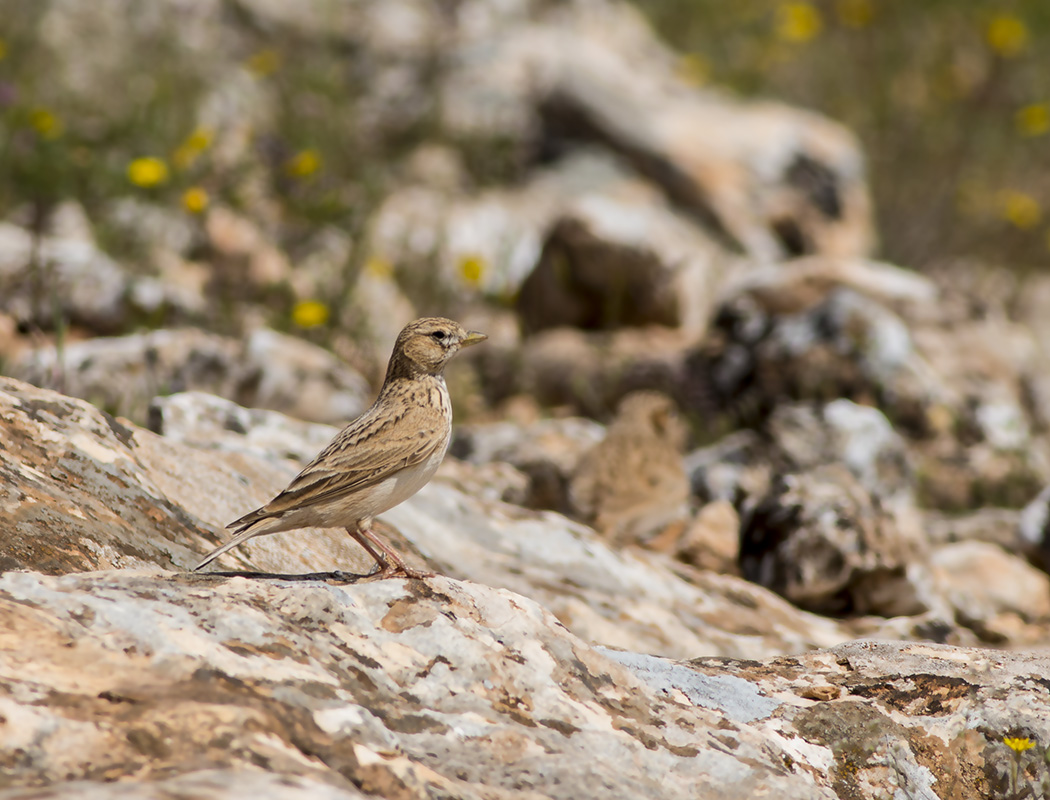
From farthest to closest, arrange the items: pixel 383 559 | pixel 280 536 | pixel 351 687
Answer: pixel 280 536
pixel 383 559
pixel 351 687

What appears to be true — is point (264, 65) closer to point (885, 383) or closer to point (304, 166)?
point (304, 166)

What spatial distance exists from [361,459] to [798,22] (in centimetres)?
1119

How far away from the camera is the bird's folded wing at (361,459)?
320 centimetres

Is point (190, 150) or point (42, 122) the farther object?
point (190, 150)

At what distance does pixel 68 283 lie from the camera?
7.48 meters

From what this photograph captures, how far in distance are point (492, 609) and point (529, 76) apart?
417 inches

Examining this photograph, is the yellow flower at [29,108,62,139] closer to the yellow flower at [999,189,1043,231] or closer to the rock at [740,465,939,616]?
the rock at [740,465,939,616]

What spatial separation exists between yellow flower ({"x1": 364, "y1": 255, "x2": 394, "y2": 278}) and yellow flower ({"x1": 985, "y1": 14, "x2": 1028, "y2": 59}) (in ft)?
24.9

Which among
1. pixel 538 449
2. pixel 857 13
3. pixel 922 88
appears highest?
pixel 857 13

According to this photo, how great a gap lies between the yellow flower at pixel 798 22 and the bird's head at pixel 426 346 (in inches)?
405

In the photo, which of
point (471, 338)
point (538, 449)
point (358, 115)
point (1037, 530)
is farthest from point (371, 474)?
point (358, 115)

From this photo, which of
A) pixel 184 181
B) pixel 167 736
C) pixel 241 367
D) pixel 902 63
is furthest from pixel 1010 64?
pixel 167 736

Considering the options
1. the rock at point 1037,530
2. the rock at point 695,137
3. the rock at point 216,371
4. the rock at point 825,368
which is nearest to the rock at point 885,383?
the rock at point 825,368

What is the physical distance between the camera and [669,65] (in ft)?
45.6
